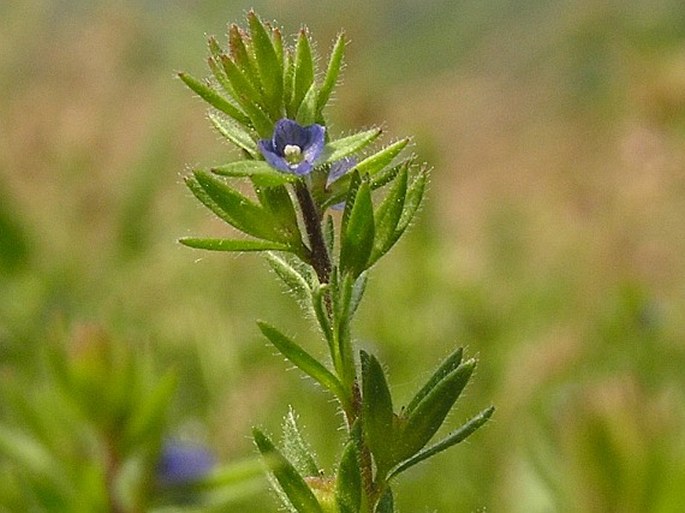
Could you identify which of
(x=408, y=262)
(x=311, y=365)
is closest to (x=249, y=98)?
(x=311, y=365)

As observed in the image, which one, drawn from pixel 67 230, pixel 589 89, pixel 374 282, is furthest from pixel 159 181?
pixel 589 89

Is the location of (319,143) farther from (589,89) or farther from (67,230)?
(589,89)

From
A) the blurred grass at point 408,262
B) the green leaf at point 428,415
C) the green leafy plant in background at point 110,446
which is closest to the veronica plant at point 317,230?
the green leaf at point 428,415

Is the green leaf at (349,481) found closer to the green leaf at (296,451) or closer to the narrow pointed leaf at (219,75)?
the green leaf at (296,451)

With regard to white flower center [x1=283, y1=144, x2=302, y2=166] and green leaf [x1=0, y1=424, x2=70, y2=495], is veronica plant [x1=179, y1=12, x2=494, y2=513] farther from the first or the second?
green leaf [x1=0, y1=424, x2=70, y2=495]

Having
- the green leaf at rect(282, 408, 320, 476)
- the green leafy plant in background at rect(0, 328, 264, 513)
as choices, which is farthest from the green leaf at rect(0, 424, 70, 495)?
the green leaf at rect(282, 408, 320, 476)

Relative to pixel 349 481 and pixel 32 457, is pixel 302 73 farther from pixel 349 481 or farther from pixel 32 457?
pixel 32 457

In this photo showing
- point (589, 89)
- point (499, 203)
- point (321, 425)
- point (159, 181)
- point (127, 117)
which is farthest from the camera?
point (589, 89)
